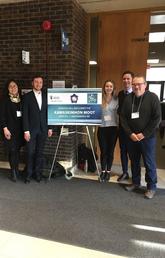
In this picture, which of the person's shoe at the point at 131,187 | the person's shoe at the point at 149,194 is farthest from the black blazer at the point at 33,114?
the person's shoe at the point at 149,194

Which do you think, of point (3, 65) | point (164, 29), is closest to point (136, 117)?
point (3, 65)

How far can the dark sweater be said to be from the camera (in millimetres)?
3123

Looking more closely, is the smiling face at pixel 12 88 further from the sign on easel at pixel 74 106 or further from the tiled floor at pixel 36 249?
the tiled floor at pixel 36 249

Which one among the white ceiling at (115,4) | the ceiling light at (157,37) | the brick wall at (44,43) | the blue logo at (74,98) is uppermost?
the ceiling light at (157,37)

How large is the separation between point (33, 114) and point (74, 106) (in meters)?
0.61

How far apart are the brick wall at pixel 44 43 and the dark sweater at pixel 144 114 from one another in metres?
1.12

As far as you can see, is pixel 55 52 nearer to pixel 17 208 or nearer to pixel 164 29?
pixel 17 208

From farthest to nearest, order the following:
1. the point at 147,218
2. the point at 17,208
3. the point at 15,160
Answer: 1. the point at 15,160
2. the point at 17,208
3. the point at 147,218

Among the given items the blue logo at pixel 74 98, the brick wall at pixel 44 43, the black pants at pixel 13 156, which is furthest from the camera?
the brick wall at pixel 44 43

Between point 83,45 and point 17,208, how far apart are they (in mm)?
2983

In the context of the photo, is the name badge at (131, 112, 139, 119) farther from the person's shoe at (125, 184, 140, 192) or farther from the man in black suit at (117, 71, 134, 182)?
the person's shoe at (125, 184, 140, 192)

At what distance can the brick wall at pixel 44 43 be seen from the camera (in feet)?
13.0

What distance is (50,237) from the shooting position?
2377 mm

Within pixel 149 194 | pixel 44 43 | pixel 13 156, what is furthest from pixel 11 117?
pixel 149 194
